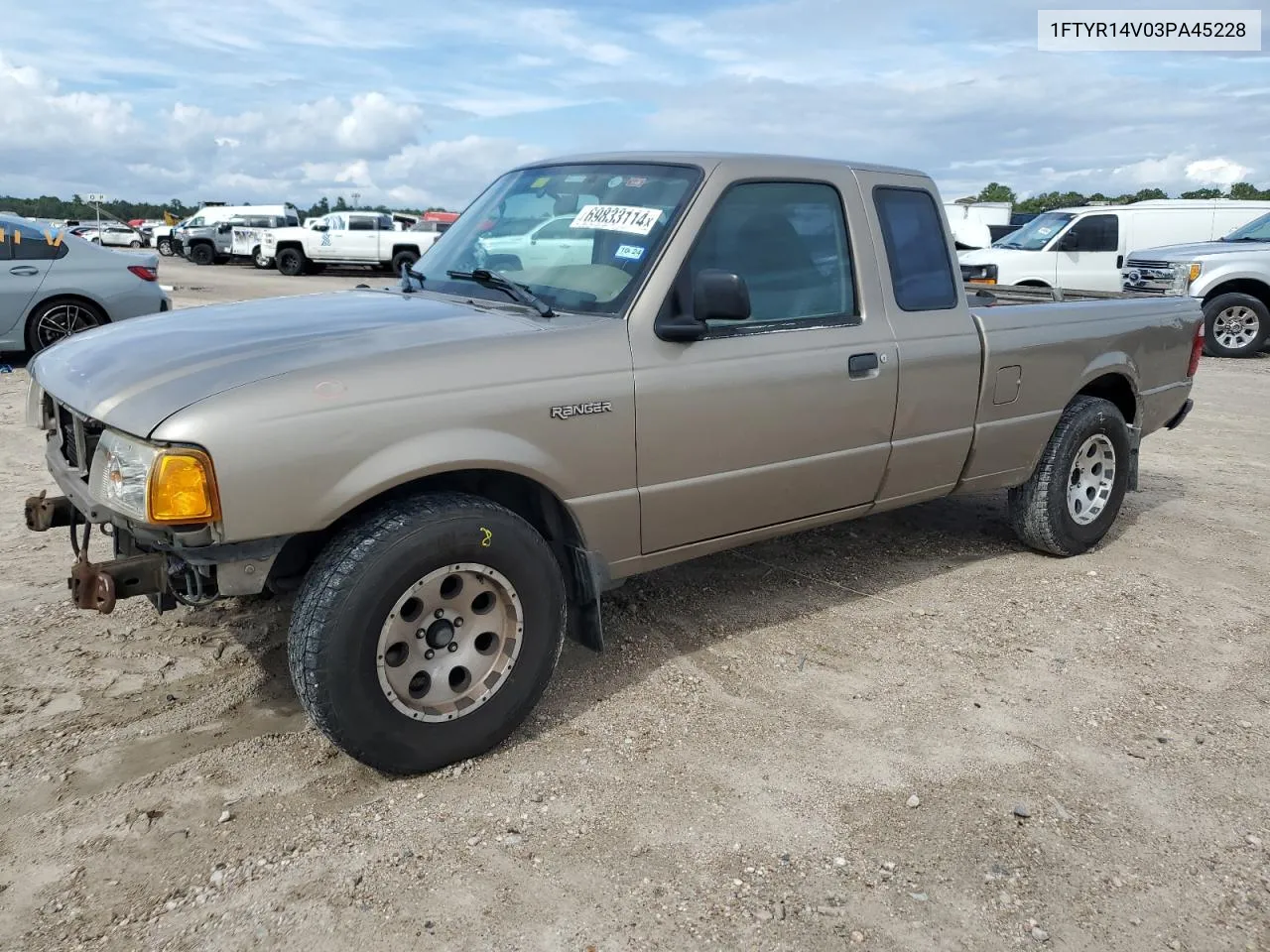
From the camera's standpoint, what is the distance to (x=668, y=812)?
302 cm

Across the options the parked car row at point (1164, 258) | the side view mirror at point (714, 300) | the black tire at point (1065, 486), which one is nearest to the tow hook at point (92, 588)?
the side view mirror at point (714, 300)

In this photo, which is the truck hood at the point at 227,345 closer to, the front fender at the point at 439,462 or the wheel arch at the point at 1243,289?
the front fender at the point at 439,462

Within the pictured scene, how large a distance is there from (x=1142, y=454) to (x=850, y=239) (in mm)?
4923

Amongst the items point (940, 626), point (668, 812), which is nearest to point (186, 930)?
point (668, 812)

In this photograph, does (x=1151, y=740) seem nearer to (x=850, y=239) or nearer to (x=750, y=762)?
(x=750, y=762)

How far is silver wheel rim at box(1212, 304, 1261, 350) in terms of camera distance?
1350cm

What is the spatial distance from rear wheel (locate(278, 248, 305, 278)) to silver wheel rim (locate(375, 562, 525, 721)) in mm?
27425

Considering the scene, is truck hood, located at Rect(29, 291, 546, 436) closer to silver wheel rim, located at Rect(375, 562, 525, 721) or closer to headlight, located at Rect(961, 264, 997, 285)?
silver wheel rim, located at Rect(375, 562, 525, 721)

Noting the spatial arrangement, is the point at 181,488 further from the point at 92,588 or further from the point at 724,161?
the point at 724,161

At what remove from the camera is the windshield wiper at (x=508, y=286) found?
354 centimetres

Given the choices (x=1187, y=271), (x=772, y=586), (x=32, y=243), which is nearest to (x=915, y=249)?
(x=772, y=586)

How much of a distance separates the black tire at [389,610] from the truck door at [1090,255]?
13.7m

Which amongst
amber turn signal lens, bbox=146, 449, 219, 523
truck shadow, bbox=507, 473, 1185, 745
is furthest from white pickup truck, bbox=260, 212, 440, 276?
amber turn signal lens, bbox=146, 449, 219, 523

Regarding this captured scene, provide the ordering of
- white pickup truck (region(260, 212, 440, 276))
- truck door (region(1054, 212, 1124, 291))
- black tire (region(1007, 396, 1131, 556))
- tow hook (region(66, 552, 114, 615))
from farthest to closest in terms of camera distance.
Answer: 1. white pickup truck (region(260, 212, 440, 276))
2. truck door (region(1054, 212, 1124, 291))
3. black tire (region(1007, 396, 1131, 556))
4. tow hook (region(66, 552, 114, 615))
